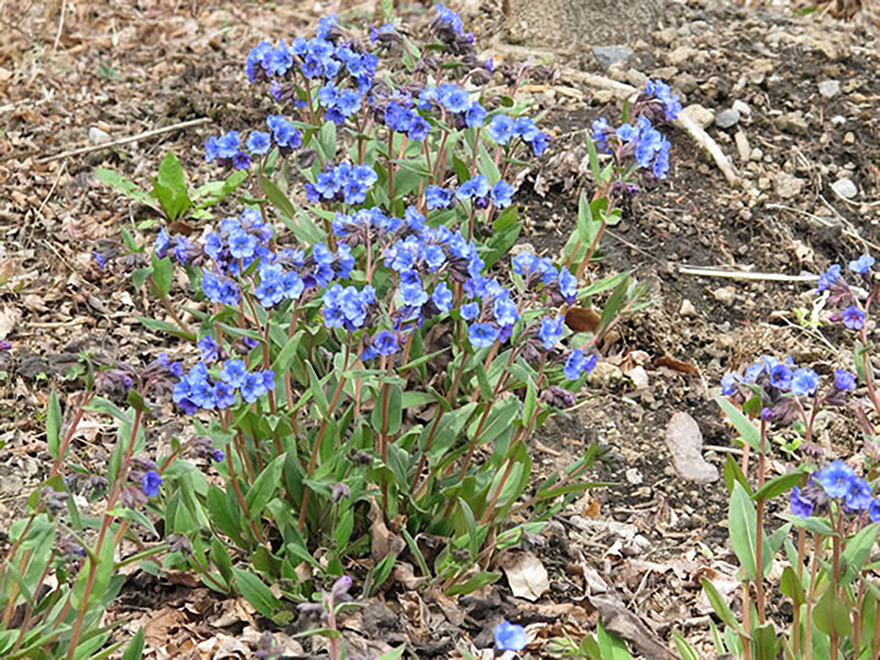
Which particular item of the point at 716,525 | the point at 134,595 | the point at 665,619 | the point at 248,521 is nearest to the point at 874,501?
the point at 665,619

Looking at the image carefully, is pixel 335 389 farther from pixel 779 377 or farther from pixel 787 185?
pixel 787 185

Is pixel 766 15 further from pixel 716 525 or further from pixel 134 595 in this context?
pixel 134 595

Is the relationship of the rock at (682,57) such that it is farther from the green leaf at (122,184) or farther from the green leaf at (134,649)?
the green leaf at (134,649)

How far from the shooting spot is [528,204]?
459 centimetres

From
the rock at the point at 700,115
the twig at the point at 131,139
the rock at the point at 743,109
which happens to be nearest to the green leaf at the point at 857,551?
the rock at the point at 700,115

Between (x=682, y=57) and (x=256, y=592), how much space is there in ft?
12.0

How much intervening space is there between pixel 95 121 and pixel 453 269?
3.34 meters

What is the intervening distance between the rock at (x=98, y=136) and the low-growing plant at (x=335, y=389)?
6.22 feet

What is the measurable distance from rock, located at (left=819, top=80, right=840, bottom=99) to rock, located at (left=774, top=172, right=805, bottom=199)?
65 centimetres

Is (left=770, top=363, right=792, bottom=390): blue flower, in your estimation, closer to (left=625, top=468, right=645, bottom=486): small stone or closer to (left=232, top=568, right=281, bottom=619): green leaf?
(left=625, top=468, right=645, bottom=486): small stone

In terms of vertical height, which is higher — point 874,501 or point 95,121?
point 874,501

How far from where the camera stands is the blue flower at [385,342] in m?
2.54

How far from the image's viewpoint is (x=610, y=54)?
17.7 ft

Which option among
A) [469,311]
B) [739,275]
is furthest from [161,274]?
[739,275]
